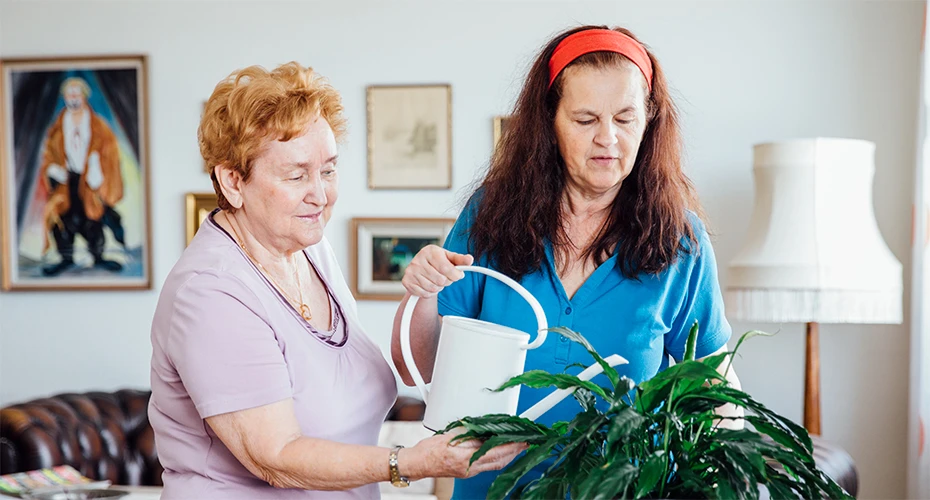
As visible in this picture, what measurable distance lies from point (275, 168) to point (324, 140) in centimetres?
9

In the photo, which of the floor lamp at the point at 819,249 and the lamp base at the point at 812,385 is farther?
the lamp base at the point at 812,385

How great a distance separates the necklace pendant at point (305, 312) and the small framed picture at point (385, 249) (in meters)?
2.02

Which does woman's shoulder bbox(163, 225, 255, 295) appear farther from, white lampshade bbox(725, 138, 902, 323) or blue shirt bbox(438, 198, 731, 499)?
white lampshade bbox(725, 138, 902, 323)

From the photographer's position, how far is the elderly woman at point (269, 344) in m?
1.15

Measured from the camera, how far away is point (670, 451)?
97cm

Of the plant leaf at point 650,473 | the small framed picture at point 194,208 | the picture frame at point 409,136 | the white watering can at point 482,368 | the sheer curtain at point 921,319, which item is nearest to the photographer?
the plant leaf at point 650,473

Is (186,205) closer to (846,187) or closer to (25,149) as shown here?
(25,149)

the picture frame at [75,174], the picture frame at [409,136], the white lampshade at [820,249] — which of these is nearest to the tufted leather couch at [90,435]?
the picture frame at [75,174]

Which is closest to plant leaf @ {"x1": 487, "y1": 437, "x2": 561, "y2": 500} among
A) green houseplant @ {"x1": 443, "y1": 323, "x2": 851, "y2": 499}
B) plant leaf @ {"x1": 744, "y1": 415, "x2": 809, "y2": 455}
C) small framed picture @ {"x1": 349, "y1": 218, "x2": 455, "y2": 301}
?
green houseplant @ {"x1": 443, "y1": 323, "x2": 851, "y2": 499}

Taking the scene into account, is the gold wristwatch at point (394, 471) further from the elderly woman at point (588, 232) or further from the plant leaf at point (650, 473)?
the plant leaf at point (650, 473)

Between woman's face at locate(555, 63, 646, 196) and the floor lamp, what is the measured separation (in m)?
1.59

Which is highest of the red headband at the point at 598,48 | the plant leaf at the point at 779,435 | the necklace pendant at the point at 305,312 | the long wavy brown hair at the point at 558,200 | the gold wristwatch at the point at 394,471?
the red headband at the point at 598,48

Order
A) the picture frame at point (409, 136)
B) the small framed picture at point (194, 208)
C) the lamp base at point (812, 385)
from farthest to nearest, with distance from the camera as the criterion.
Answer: the small framed picture at point (194, 208) → the picture frame at point (409, 136) → the lamp base at point (812, 385)

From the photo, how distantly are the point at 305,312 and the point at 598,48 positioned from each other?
627 mm
